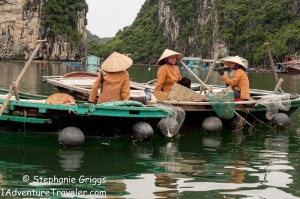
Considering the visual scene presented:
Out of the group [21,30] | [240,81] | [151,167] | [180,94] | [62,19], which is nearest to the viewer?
[151,167]

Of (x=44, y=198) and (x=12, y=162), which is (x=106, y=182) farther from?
(x=12, y=162)

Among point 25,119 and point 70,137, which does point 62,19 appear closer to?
point 25,119

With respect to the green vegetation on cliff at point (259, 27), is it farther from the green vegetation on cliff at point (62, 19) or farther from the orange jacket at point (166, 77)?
the orange jacket at point (166, 77)

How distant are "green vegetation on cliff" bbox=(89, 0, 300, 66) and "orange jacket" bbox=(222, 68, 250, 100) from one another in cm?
5912

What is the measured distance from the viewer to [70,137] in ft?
25.9

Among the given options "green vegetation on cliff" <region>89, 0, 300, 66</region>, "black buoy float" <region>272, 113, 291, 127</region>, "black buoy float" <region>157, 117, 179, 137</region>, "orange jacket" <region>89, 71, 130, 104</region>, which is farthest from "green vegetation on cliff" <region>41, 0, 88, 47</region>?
"black buoy float" <region>157, 117, 179, 137</region>

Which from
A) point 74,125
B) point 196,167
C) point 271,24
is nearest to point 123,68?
point 74,125

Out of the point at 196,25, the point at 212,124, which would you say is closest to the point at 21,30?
the point at 196,25

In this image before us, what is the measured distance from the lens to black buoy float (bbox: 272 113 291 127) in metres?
10.6

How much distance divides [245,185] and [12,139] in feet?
14.4

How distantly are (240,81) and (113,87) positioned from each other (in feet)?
10.7

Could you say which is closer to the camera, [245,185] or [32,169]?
[245,185]

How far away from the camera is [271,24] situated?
7838 cm

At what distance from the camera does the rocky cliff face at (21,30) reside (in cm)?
7602
